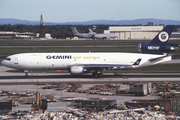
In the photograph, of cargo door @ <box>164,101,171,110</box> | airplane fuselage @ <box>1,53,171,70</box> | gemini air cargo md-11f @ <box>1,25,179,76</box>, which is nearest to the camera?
cargo door @ <box>164,101,171,110</box>

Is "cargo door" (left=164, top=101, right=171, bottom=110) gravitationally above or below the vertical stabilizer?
below

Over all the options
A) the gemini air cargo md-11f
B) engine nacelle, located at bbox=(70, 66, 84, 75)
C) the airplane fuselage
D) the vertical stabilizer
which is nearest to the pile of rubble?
engine nacelle, located at bbox=(70, 66, 84, 75)

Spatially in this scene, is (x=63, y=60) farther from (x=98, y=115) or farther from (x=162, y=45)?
(x=98, y=115)

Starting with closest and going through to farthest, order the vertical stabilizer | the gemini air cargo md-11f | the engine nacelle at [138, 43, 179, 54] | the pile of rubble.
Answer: the pile of rubble → the gemini air cargo md-11f → the engine nacelle at [138, 43, 179, 54] → the vertical stabilizer

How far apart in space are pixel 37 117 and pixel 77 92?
44.8 ft

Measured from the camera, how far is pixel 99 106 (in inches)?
1121

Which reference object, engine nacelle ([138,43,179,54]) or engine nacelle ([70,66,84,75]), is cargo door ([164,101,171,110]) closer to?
engine nacelle ([70,66,84,75])

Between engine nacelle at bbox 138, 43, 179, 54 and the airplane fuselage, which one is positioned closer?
the airplane fuselage

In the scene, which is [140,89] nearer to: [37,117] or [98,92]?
[98,92]

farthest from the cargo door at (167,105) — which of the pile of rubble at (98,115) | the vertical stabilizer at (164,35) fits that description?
the vertical stabilizer at (164,35)

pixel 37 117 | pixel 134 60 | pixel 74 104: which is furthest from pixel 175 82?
pixel 37 117

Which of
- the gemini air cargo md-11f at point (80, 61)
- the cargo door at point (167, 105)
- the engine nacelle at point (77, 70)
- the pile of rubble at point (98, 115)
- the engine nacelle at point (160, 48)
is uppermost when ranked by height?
the engine nacelle at point (160, 48)

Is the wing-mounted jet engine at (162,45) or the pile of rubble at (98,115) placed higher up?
the wing-mounted jet engine at (162,45)

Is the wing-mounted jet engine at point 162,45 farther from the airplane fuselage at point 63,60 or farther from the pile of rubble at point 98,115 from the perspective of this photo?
the pile of rubble at point 98,115
